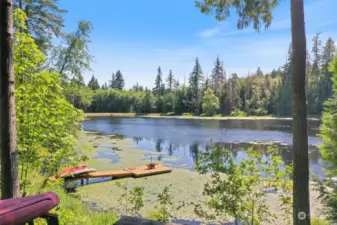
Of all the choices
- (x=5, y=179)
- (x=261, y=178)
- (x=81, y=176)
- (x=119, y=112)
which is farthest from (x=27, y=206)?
(x=119, y=112)

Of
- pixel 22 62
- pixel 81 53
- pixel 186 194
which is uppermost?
pixel 81 53

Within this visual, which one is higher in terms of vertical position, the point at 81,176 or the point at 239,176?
the point at 239,176

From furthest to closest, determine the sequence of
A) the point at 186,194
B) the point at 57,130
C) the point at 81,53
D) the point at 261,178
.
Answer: the point at 81,53, the point at 186,194, the point at 261,178, the point at 57,130

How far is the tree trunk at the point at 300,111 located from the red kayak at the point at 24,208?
240 cm

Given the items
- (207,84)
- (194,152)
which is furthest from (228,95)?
(194,152)

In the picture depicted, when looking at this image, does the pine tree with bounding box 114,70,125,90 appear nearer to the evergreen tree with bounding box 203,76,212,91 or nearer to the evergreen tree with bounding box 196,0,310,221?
the evergreen tree with bounding box 203,76,212,91

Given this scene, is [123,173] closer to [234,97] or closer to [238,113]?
[238,113]

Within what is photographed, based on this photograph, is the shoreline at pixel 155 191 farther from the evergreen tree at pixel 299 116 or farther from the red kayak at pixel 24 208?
the red kayak at pixel 24 208

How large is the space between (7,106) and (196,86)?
56752mm

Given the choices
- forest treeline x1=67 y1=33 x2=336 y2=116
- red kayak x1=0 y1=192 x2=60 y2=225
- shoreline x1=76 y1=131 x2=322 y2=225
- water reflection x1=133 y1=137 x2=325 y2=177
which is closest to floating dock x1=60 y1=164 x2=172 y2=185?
shoreline x1=76 y1=131 x2=322 y2=225

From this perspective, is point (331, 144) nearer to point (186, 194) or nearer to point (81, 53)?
point (186, 194)

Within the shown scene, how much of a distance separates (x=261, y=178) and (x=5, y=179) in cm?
299

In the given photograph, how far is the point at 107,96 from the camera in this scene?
210ft

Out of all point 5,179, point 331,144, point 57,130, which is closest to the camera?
point 5,179
